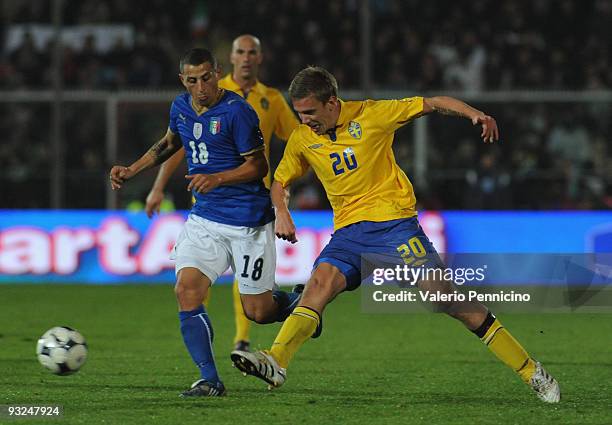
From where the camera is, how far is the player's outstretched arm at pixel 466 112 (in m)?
6.45

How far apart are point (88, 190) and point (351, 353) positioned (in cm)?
785

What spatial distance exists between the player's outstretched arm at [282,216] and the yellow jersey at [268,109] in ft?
7.39

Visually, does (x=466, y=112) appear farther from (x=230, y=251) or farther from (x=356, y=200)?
(x=230, y=251)

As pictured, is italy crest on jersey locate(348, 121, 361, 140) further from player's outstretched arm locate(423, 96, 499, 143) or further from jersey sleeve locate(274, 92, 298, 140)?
jersey sleeve locate(274, 92, 298, 140)

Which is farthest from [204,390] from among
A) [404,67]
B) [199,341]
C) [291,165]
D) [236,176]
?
[404,67]

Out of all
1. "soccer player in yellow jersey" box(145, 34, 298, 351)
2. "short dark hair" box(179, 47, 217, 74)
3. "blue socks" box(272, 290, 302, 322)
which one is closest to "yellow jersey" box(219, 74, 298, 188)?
"soccer player in yellow jersey" box(145, 34, 298, 351)

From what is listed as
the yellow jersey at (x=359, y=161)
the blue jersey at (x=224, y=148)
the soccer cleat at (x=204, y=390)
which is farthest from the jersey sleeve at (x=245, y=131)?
the soccer cleat at (x=204, y=390)

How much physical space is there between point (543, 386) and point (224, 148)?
89.1 inches

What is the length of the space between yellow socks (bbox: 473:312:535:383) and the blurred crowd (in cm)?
926

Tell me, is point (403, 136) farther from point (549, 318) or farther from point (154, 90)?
point (549, 318)

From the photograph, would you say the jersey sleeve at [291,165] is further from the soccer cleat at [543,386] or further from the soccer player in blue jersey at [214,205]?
the soccer cleat at [543,386]

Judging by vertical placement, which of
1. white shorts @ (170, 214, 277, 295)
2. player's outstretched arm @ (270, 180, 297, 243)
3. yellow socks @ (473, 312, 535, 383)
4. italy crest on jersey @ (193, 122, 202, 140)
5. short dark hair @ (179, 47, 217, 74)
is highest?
short dark hair @ (179, 47, 217, 74)

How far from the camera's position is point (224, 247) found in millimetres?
7430

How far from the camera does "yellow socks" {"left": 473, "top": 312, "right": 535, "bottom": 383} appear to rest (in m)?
6.71
